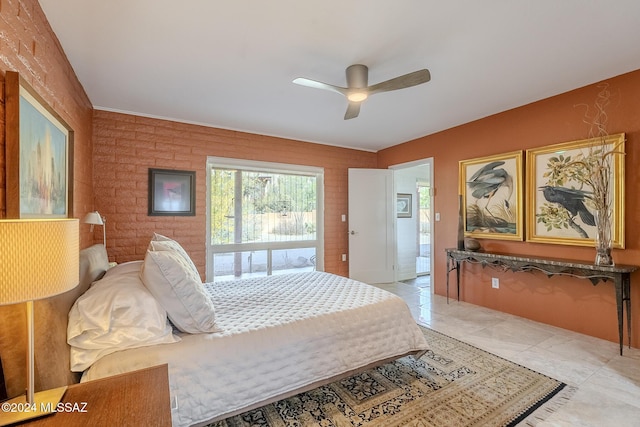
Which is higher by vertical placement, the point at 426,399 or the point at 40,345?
the point at 40,345

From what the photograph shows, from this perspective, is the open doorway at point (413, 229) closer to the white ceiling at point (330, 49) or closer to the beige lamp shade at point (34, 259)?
the white ceiling at point (330, 49)

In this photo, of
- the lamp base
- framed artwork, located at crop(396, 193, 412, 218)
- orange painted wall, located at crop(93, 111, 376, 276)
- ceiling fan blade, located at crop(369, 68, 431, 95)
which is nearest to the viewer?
the lamp base

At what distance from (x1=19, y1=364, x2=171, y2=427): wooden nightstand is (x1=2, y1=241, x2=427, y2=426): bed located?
0.96 ft

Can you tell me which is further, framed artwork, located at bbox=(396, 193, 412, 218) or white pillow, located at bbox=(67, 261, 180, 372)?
framed artwork, located at bbox=(396, 193, 412, 218)

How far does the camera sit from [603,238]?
8.41 ft

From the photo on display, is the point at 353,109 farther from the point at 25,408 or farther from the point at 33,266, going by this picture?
the point at 25,408

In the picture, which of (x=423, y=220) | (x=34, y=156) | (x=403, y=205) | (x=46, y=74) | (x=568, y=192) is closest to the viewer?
(x=34, y=156)

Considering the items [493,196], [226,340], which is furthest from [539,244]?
[226,340]

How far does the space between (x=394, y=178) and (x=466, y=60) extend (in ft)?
9.73

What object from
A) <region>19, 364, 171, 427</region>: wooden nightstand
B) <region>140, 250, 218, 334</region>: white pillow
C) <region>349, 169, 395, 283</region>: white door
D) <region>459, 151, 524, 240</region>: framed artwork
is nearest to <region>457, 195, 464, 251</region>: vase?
<region>459, 151, 524, 240</region>: framed artwork

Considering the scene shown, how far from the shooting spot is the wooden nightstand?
0.88 meters

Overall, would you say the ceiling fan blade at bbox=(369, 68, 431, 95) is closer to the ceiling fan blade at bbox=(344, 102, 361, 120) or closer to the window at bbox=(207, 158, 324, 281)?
the ceiling fan blade at bbox=(344, 102, 361, 120)

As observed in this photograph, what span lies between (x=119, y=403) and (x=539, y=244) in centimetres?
377

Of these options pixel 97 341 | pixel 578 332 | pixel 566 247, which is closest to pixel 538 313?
pixel 578 332
